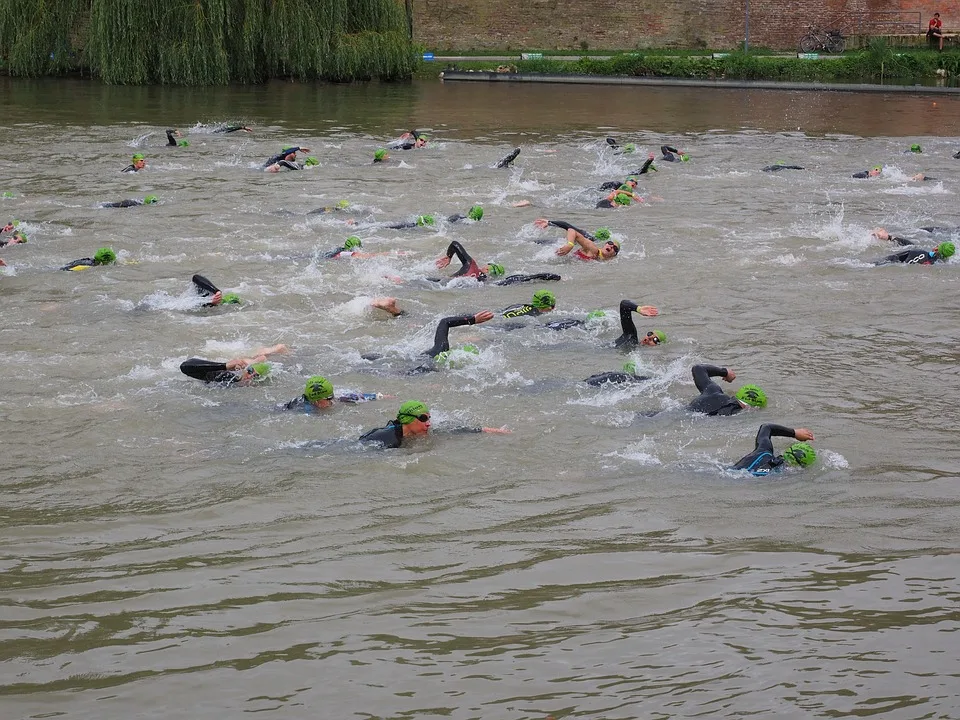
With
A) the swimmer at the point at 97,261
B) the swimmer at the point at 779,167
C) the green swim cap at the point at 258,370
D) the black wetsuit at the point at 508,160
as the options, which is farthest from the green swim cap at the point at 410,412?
the swimmer at the point at 779,167

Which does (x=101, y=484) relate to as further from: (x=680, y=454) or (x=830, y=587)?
(x=830, y=587)

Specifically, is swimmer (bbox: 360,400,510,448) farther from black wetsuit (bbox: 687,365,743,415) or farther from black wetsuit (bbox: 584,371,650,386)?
black wetsuit (bbox: 687,365,743,415)

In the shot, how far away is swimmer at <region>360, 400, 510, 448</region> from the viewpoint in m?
10.7

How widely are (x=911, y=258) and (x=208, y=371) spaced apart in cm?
1097

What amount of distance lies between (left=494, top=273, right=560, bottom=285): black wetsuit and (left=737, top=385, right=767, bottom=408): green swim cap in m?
5.46

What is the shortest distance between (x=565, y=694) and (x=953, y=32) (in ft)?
158

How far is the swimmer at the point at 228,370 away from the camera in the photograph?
1212 centimetres

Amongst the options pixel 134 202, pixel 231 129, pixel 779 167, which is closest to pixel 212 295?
pixel 134 202

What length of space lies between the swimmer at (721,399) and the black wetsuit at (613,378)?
2.35ft

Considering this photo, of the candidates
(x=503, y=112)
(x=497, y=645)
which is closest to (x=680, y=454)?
(x=497, y=645)

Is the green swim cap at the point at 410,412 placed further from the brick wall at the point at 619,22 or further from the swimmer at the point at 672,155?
the brick wall at the point at 619,22

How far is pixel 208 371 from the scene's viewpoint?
40.0ft

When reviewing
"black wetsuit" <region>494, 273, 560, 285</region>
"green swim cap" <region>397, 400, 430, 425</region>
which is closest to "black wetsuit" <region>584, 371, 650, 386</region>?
"green swim cap" <region>397, 400, 430, 425</region>

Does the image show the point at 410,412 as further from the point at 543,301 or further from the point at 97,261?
the point at 97,261
